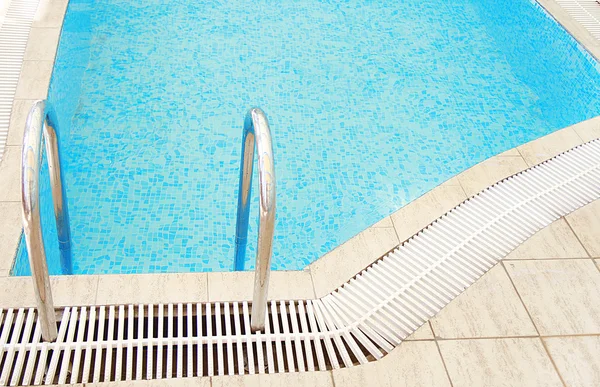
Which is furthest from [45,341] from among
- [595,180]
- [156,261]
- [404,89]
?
[404,89]

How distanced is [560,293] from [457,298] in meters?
0.51

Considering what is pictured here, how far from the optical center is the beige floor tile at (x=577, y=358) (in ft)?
8.27

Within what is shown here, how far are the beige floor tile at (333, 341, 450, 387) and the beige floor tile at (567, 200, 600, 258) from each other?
113 cm

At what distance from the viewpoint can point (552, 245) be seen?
10.1 ft

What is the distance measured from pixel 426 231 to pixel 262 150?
4.37ft

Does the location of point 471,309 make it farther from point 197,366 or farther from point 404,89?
point 404,89

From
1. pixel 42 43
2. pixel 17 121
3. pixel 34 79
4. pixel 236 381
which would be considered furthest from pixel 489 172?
pixel 42 43

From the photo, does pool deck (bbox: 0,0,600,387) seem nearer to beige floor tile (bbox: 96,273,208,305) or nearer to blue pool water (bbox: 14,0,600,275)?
beige floor tile (bbox: 96,273,208,305)

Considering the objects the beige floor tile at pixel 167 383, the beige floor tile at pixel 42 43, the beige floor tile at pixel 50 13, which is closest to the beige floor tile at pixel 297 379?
the beige floor tile at pixel 167 383

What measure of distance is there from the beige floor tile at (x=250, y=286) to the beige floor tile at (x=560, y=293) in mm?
1011

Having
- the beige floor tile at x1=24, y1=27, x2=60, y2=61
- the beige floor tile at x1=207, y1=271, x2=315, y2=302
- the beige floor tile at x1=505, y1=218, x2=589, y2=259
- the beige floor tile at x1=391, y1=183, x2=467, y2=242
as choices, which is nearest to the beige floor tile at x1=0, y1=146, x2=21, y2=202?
the beige floor tile at x1=24, y1=27, x2=60, y2=61

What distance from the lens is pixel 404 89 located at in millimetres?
4867

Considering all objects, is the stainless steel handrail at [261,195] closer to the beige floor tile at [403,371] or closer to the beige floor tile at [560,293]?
the beige floor tile at [403,371]

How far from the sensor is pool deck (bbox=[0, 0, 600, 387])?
2.47 m
